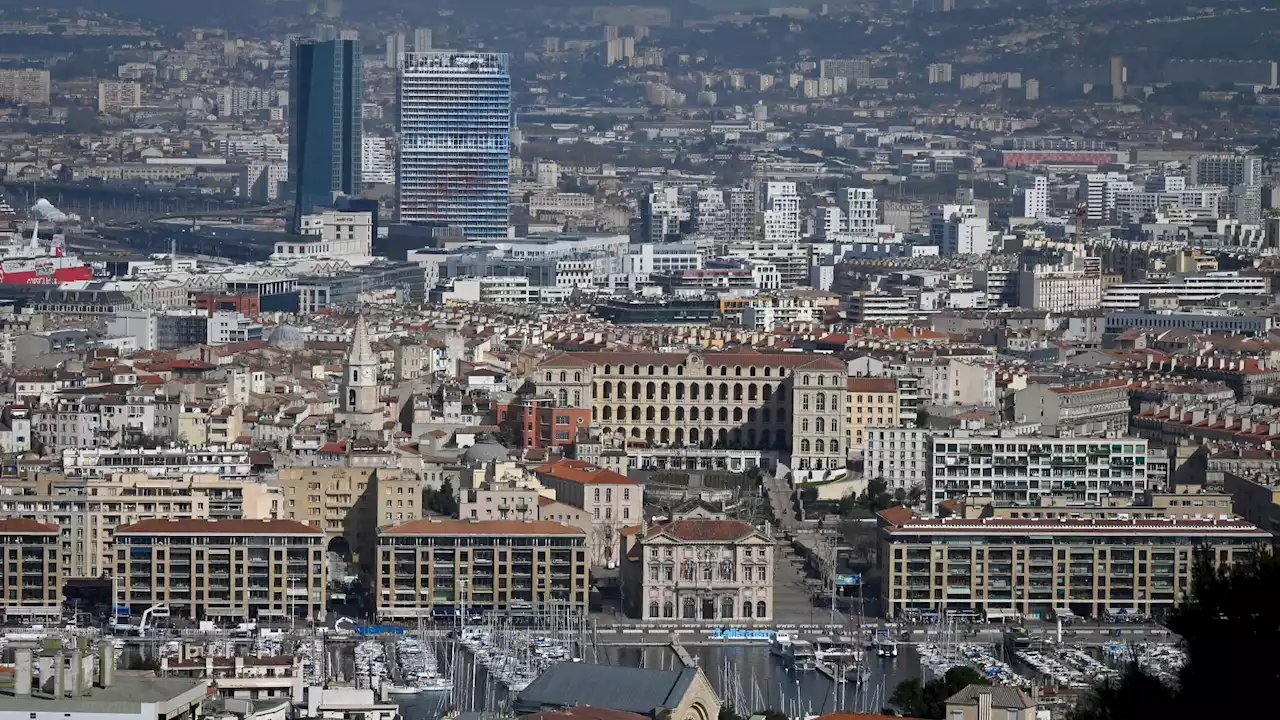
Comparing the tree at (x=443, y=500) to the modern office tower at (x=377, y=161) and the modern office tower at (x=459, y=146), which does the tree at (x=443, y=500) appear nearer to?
the modern office tower at (x=459, y=146)

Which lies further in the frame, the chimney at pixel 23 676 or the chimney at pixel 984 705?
the chimney at pixel 984 705

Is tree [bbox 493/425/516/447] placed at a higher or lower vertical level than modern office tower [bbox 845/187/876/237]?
lower

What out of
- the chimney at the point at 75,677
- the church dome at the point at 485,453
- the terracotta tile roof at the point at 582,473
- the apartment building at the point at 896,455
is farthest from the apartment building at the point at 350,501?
the chimney at the point at 75,677

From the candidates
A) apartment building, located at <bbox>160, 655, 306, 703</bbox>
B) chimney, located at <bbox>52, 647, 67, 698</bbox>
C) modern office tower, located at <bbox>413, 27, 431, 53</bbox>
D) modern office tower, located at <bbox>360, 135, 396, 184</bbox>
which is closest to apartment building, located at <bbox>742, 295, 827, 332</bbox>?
apartment building, located at <bbox>160, 655, 306, 703</bbox>

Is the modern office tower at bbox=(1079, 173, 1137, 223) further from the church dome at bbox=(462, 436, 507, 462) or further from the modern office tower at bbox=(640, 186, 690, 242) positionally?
the church dome at bbox=(462, 436, 507, 462)

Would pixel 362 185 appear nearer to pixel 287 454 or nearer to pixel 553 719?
pixel 287 454

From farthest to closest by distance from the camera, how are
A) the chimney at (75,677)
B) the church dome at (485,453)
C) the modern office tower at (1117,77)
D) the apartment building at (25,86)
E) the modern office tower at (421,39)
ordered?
the modern office tower at (421,39), the modern office tower at (1117,77), the apartment building at (25,86), the church dome at (485,453), the chimney at (75,677)
